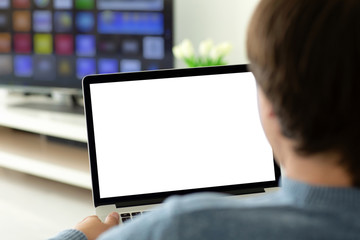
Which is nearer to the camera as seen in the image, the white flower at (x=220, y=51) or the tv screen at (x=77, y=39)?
the white flower at (x=220, y=51)

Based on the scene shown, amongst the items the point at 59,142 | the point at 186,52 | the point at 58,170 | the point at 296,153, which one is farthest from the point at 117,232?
the point at 59,142

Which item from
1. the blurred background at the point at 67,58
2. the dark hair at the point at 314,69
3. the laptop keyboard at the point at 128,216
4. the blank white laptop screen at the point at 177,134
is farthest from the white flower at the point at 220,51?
the dark hair at the point at 314,69

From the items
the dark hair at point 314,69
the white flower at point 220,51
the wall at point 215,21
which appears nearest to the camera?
the dark hair at point 314,69

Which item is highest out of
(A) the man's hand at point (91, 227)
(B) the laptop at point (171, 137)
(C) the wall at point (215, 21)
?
(C) the wall at point (215, 21)

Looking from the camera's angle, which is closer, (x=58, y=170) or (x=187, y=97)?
(x=187, y=97)

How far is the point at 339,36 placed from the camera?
518 millimetres

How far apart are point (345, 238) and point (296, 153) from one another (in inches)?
3.7

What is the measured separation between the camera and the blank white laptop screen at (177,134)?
3.63ft

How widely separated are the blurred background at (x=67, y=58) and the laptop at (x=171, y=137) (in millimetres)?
1563

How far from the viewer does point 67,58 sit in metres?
3.10

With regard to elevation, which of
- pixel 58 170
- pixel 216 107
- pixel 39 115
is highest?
pixel 216 107

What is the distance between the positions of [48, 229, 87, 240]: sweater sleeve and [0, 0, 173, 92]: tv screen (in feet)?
6.86

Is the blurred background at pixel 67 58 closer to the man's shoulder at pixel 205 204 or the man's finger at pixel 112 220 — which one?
the man's finger at pixel 112 220

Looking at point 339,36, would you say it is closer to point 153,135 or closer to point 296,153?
point 296,153
